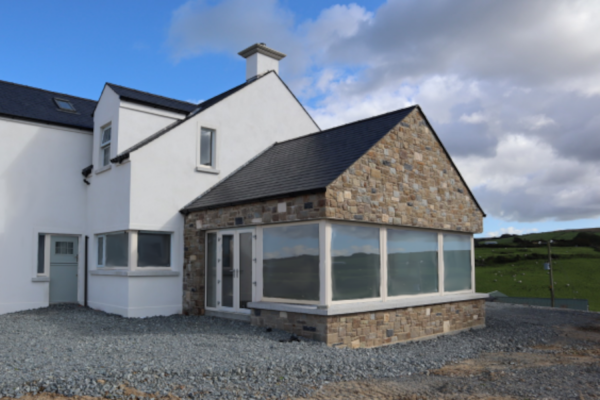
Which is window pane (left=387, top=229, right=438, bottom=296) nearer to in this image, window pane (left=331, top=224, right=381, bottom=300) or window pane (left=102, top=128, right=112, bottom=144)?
window pane (left=331, top=224, right=381, bottom=300)

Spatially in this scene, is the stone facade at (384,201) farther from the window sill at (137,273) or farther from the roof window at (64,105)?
the roof window at (64,105)

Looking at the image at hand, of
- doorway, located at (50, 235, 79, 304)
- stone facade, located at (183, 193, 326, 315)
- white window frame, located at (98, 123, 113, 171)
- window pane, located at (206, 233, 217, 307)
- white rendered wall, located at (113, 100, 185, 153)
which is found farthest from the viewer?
doorway, located at (50, 235, 79, 304)

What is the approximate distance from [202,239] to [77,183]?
16.0 ft

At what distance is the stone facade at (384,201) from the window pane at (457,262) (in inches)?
14.9

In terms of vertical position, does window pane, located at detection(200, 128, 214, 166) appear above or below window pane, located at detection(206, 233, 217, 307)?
above

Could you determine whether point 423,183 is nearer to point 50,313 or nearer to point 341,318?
point 341,318

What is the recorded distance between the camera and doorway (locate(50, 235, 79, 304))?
14227 millimetres

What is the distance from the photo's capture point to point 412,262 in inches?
458

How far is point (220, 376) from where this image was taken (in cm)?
641

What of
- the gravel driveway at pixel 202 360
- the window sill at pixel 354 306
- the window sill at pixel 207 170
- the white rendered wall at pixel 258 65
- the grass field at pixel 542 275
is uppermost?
the white rendered wall at pixel 258 65

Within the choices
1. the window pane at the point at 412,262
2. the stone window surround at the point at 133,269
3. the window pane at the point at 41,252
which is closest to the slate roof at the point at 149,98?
the stone window surround at the point at 133,269

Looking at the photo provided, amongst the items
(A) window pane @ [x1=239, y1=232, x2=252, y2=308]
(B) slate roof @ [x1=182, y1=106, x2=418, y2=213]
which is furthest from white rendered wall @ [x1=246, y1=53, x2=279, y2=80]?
(A) window pane @ [x1=239, y1=232, x2=252, y2=308]

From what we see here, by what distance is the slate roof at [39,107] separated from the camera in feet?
46.0

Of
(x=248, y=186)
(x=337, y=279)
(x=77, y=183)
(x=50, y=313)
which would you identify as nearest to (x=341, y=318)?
(x=337, y=279)
